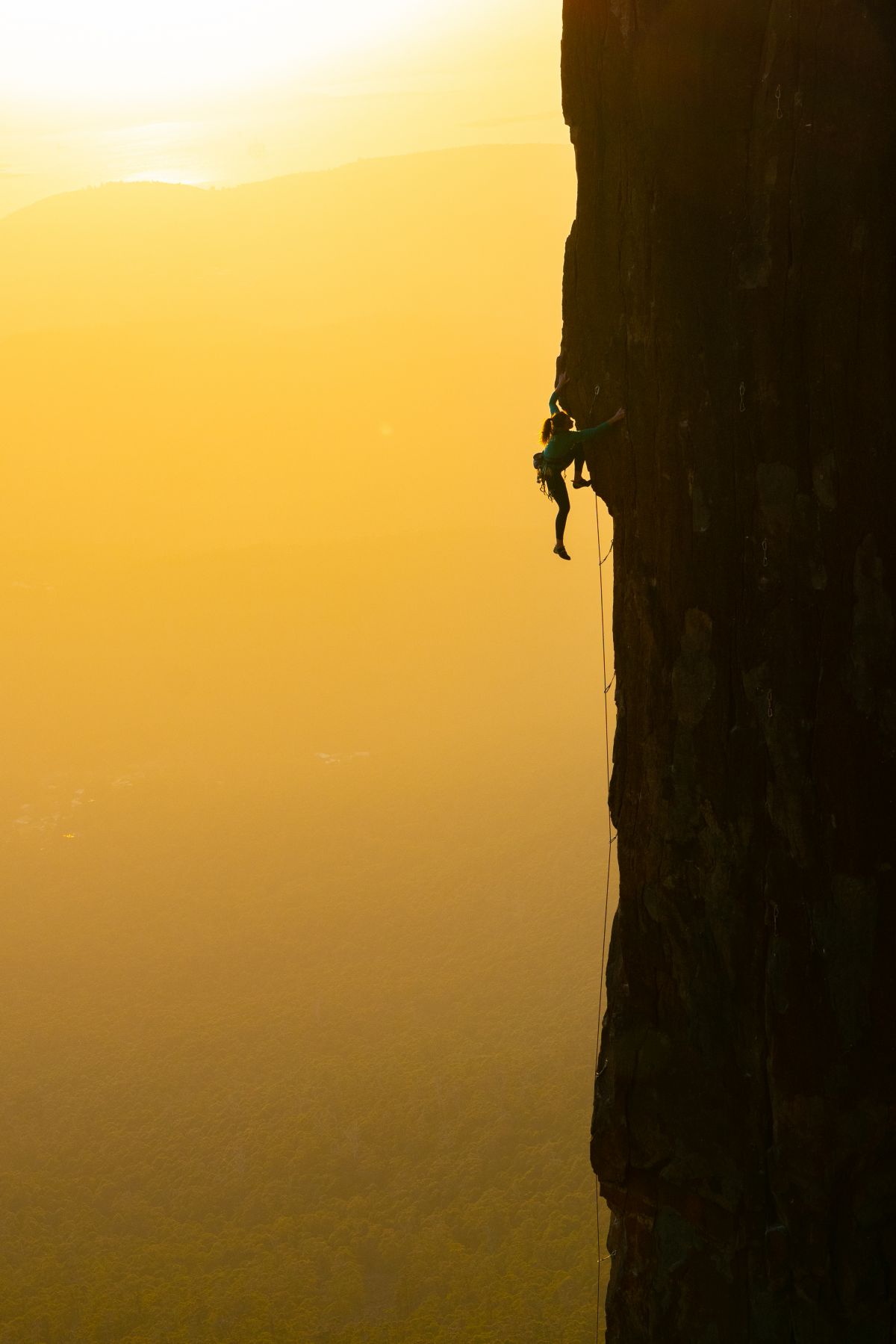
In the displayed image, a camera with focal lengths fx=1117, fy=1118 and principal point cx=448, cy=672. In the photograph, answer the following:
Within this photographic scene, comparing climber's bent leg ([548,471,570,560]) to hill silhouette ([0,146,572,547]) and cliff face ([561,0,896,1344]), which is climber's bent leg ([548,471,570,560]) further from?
hill silhouette ([0,146,572,547])

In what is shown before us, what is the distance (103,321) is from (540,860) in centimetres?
6036

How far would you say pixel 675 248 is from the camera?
368 centimetres

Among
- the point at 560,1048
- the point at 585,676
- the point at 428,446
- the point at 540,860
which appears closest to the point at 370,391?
the point at 428,446

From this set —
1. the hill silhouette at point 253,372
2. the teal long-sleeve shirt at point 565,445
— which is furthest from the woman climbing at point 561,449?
the hill silhouette at point 253,372

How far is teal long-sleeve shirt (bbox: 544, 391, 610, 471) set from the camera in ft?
13.4

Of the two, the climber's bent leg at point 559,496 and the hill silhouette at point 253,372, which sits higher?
the hill silhouette at point 253,372

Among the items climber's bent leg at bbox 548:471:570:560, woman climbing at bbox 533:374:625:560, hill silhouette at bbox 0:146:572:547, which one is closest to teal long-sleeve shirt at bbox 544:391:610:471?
woman climbing at bbox 533:374:625:560

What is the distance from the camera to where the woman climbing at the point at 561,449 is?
13.6 feet

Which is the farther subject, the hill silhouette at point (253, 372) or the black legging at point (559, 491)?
the hill silhouette at point (253, 372)

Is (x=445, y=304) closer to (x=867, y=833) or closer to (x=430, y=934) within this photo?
(x=430, y=934)

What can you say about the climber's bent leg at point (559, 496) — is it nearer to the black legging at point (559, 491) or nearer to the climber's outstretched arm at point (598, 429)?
the black legging at point (559, 491)

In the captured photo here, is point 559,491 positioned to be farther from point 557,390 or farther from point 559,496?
point 557,390

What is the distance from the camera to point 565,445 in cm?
421

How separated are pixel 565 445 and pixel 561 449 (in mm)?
32
